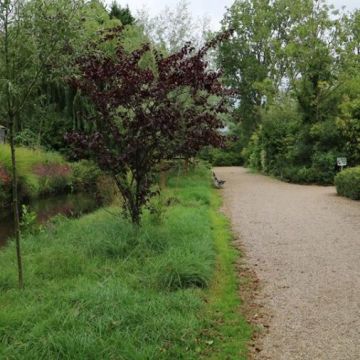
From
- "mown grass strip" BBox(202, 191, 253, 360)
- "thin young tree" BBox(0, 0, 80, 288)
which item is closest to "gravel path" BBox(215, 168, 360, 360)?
"mown grass strip" BBox(202, 191, 253, 360)

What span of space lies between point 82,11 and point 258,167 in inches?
1033

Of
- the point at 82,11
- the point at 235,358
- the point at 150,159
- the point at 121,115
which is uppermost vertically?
the point at 82,11

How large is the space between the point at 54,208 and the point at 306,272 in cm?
1010

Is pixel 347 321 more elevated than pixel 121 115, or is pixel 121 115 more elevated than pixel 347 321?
pixel 121 115

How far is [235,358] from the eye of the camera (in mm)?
4070

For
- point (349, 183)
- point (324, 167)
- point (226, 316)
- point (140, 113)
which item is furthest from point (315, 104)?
point (226, 316)

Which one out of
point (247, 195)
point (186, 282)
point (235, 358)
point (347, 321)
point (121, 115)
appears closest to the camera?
point (235, 358)

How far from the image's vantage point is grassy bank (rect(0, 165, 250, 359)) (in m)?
4.06

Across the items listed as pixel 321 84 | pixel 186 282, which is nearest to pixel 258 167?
pixel 321 84

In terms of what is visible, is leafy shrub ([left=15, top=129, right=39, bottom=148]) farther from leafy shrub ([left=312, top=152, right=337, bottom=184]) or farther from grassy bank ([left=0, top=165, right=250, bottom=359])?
grassy bank ([left=0, top=165, right=250, bottom=359])

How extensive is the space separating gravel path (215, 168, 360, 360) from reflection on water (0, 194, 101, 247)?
4358mm

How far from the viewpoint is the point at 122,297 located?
16.2 feet

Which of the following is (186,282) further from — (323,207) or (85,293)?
(323,207)

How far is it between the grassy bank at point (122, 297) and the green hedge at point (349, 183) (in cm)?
728
